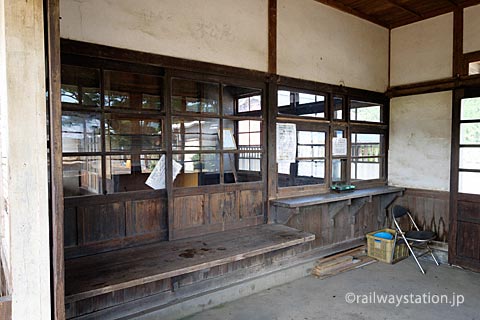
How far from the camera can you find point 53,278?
162 cm

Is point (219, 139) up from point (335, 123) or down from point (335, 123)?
down

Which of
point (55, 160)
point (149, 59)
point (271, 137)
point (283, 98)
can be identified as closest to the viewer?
point (55, 160)

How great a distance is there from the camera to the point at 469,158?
411cm

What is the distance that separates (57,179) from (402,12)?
476 cm

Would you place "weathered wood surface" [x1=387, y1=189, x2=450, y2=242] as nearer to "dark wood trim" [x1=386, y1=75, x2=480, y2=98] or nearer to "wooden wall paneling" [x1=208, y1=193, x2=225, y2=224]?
"dark wood trim" [x1=386, y1=75, x2=480, y2=98]

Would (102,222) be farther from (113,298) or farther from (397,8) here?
(397,8)

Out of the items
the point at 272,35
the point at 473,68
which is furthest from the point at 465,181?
the point at 272,35

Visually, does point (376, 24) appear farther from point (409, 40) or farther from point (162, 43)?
point (162, 43)

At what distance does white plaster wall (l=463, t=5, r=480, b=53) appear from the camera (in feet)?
13.3

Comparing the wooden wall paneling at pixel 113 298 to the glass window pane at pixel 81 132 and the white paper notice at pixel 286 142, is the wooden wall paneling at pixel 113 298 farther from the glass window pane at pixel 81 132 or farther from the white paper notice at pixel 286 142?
the white paper notice at pixel 286 142

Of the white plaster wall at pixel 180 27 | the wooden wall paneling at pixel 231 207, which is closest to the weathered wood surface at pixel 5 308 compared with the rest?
the white plaster wall at pixel 180 27

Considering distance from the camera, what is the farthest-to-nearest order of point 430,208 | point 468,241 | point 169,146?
1. point 430,208
2. point 468,241
3. point 169,146

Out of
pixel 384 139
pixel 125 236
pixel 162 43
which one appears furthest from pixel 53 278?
pixel 384 139

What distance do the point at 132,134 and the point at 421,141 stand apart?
401cm
